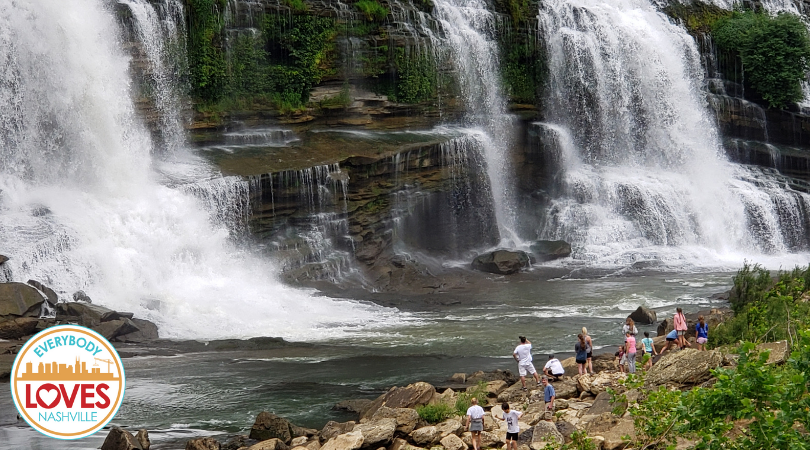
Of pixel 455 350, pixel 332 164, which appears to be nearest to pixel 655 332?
pixel 455 350

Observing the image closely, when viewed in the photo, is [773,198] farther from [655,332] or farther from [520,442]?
[520,442]

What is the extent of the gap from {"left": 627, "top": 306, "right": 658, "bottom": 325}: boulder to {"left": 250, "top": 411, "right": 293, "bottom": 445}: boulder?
40.9 ft

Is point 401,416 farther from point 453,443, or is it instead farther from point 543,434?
point 543,434

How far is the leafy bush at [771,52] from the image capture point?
4366 cm

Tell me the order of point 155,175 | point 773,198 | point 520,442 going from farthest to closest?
point 773,198 → point 155,175 → point 520,442

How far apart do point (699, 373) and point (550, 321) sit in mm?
11740

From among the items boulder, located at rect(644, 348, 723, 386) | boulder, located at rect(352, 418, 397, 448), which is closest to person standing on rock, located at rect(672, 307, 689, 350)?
boulder, located at rect(644, 348, 723, 386)

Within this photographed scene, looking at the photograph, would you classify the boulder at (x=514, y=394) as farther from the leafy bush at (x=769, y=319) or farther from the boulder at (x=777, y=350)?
the boulder at (x=777, y=350)

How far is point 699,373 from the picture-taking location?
15203mm

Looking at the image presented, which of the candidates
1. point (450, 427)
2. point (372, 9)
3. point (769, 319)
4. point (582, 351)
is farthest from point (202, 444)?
point (372, 9)

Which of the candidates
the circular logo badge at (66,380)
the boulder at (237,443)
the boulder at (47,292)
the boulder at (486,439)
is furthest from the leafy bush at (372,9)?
the circular logo badge at (66,380)

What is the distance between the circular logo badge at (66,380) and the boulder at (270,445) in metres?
3.86

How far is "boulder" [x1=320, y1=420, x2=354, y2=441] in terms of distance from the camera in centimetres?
1639

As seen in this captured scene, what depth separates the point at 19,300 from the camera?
23.8m
